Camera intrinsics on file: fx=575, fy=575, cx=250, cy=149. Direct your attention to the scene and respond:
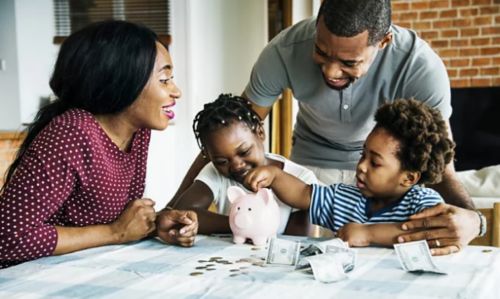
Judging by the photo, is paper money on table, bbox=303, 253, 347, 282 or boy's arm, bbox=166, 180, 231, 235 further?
boy's arm, bbox=166, 180, 231, 235

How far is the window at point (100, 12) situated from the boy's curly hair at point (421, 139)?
322 cm

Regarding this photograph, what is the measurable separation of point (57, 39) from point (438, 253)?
3802 mm

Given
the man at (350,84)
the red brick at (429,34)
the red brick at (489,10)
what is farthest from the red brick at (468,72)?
the man at (350,84)

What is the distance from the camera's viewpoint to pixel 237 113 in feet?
4.98

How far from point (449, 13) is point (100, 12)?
2908 mm

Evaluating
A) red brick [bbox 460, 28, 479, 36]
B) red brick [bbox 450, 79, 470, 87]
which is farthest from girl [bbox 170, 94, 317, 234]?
red brick [bbox 460, 28, 479, 36]

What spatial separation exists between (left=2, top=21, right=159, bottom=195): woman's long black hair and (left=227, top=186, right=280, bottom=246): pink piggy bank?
1.23 feet

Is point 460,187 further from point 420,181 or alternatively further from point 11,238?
point 11,238

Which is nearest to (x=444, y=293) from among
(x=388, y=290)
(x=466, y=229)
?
(x=388, y=290)

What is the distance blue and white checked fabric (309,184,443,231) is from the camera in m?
1.28

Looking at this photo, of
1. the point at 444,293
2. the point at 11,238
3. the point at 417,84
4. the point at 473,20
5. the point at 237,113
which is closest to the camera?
the point at 444,293

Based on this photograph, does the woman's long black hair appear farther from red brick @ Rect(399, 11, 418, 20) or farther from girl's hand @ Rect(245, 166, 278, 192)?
red brick @ Rect(399, 11, 418, 20)

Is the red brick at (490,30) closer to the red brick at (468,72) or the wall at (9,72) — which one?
the red brick at (468,72)

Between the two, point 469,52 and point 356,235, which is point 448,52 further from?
point 356,235
